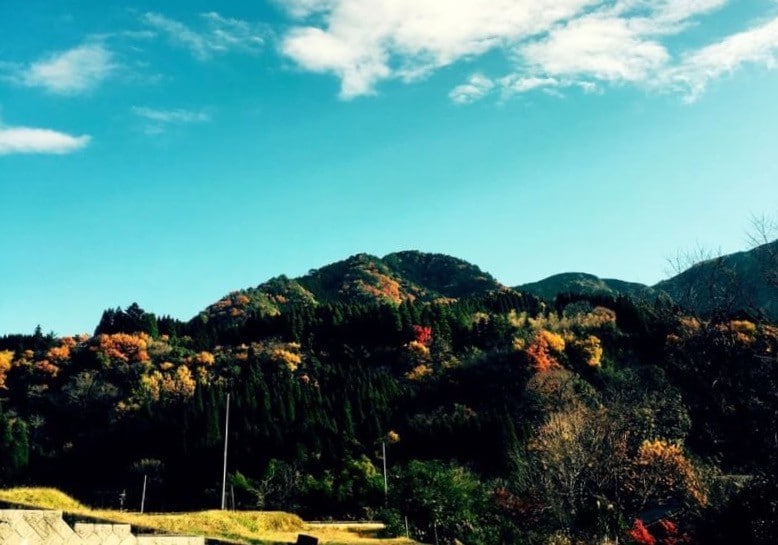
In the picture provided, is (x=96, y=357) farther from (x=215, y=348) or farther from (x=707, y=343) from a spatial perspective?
→ (x=707, y=343)

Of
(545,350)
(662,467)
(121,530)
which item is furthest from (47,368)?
(121,530)

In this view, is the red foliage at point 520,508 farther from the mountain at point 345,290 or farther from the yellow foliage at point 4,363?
the mountain at point 345,290

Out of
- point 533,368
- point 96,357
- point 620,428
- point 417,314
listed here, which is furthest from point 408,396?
point 96,357

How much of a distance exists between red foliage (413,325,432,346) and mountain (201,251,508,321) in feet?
142

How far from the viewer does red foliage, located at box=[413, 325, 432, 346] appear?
3755 inches

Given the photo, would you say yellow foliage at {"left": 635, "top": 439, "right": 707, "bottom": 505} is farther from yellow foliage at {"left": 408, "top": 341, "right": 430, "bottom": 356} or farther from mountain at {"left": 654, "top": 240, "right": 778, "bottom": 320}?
yellow foliage at {"left": 408, "top": 341, "right": 430, "bottom": 356}

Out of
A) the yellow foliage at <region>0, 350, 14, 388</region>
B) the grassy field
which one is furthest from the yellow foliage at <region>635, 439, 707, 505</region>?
the yellow foliage at <region>0, 350, 14, 388</region>

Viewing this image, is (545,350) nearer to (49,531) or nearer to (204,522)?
(204,522)

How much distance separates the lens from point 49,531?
937cm

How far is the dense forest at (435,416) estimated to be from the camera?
61.2ft

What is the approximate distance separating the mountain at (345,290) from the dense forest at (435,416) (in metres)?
8.76

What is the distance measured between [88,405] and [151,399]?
28.2 ft

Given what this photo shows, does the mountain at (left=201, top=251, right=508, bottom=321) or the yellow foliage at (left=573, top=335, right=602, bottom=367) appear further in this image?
the mountain at (left=201, top=251, right=508, bottom=321)

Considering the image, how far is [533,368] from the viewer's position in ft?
257
